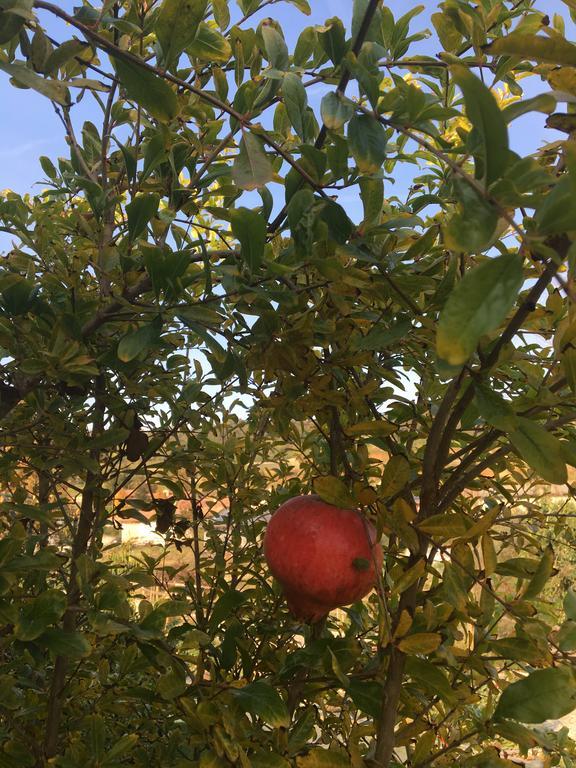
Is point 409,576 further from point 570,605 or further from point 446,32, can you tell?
point 446,32

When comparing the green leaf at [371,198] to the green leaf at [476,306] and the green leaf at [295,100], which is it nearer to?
the green leaf at [295,100]

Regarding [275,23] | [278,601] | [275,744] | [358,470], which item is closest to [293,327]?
[358,470]

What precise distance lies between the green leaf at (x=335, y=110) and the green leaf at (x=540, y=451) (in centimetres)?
34

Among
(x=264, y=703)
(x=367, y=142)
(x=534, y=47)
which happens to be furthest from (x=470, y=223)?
(x=264, y=703)

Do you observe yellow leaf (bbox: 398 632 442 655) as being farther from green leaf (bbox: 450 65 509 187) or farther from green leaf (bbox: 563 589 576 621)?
green leaf (bbox: 450 65 509 187)

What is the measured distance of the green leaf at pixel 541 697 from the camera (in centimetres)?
67

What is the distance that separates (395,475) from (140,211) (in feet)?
1.53

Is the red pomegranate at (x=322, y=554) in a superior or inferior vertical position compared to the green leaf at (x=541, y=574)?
superior

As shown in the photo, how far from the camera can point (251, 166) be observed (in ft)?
2.24

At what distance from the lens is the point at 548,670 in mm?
693

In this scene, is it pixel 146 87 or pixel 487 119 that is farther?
pixel 146 87

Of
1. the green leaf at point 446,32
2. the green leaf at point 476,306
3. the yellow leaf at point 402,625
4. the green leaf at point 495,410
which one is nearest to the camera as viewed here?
the green leaf at point 476,306

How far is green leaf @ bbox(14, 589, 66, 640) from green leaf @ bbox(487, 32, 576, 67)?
0.73m

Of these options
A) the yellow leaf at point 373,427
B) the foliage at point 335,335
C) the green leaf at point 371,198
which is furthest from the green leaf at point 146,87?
the yellow leaf at point 373,427
